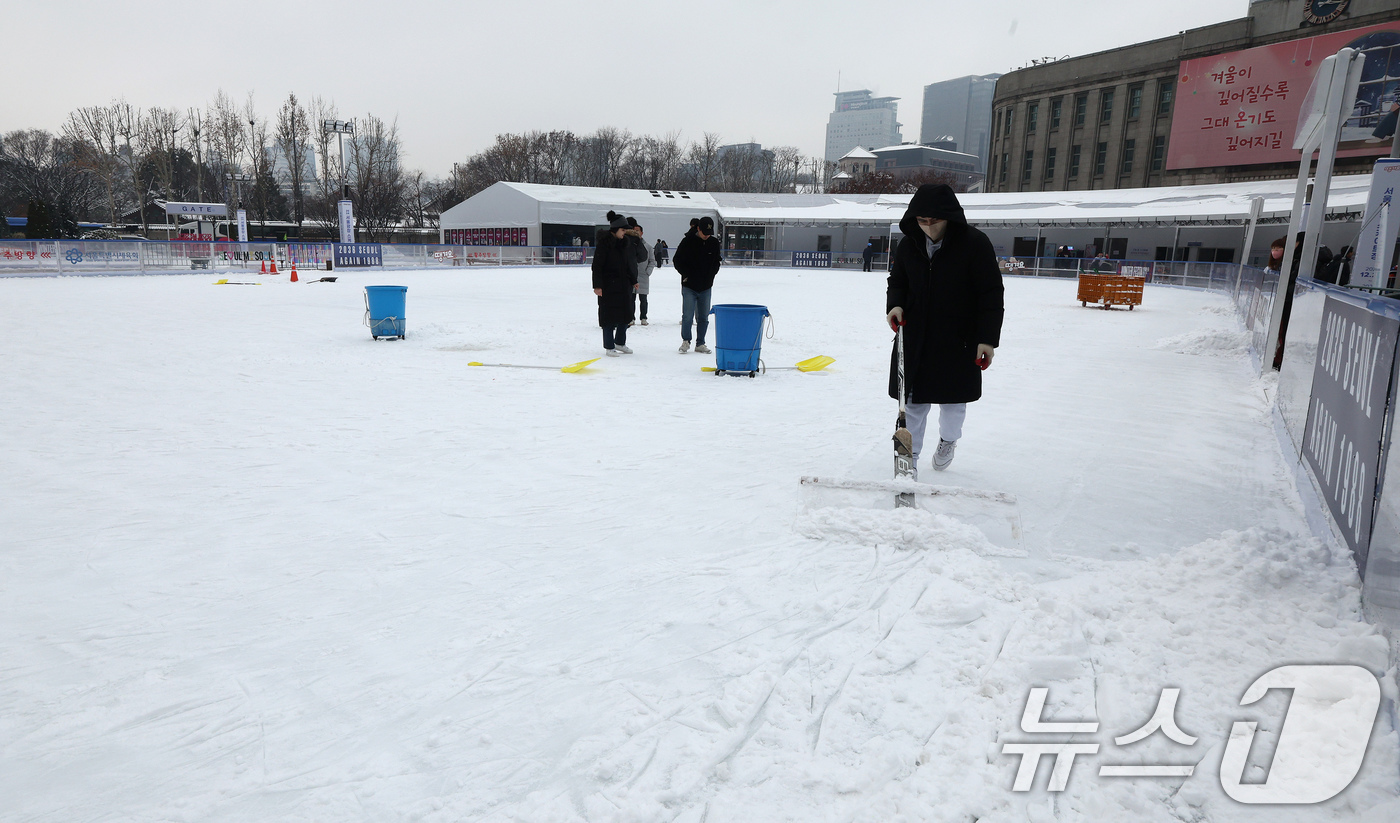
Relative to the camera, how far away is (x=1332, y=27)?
41125mm

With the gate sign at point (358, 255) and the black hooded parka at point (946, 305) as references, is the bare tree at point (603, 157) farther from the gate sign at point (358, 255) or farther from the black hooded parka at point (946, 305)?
the black hooded parka at point (946, 305)

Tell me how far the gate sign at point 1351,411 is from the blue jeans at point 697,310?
5934mm

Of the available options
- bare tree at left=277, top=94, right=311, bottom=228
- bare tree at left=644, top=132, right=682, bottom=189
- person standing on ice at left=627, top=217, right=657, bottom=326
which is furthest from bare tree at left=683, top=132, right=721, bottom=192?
person standing on ice at left=627, top=217, right=657, bottom=326

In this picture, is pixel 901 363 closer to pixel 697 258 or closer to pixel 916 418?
pixel 916 418

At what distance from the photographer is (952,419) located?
14.3 feet

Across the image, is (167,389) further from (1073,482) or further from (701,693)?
(1073,482)

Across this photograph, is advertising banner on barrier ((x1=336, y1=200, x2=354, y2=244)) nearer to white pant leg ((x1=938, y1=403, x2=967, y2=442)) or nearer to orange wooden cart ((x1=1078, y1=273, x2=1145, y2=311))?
orange wooden cart ((x1=1078, y1=273, x2=1145, y2=311))

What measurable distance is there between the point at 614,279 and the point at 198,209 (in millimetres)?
51879

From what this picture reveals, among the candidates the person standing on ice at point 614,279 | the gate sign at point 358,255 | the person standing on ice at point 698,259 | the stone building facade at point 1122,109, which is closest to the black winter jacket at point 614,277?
the person standing on ice at point 614,279

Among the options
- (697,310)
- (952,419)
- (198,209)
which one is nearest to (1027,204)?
(697,310)

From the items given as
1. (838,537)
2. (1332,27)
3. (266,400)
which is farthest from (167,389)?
(1332,27)

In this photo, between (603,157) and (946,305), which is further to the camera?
(603,157)

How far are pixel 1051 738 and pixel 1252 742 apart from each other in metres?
0.52

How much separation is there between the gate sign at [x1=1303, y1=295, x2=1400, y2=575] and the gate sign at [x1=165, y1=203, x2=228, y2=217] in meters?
57.4
